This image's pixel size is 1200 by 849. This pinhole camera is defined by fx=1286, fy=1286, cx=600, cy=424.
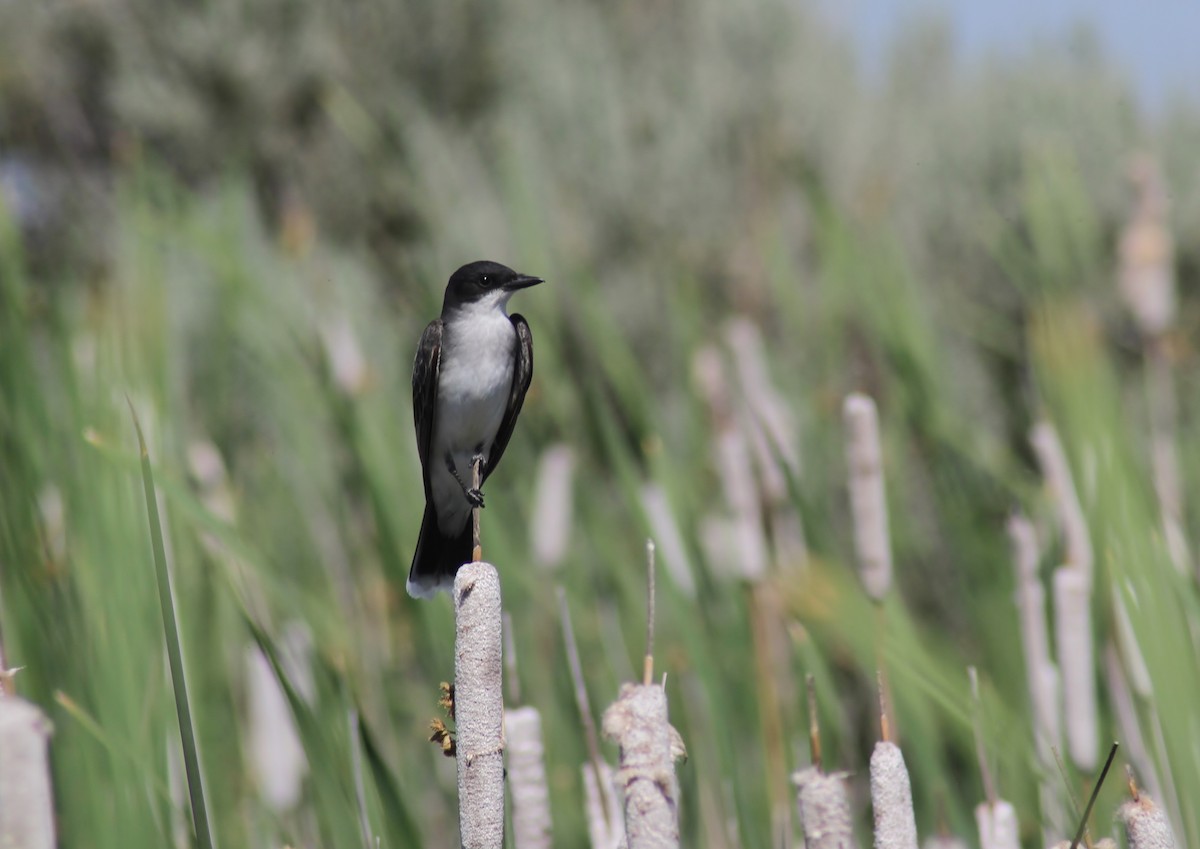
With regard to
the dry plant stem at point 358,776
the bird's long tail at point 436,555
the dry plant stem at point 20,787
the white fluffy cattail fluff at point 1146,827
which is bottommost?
the white fluffy cattail fluff at point 1146,827

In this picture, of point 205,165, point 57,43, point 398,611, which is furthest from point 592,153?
point 398,611

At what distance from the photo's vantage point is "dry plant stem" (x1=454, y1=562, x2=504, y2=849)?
3.23 feet

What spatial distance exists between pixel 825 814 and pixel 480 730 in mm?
316

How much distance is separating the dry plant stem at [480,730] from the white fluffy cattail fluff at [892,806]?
33 cm

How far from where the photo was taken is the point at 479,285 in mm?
1933

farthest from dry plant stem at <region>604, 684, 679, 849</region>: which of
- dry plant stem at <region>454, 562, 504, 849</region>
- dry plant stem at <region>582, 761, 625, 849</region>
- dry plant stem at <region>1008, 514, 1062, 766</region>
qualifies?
dry plant stem at <region>1008, 514, 1062, 766</region>

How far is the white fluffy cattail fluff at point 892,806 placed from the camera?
1074mm

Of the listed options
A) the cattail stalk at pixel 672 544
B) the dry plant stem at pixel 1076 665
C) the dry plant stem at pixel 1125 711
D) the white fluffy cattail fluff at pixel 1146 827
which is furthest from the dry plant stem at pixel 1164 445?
the white fluffy cattail fluff at pixel 1146 827

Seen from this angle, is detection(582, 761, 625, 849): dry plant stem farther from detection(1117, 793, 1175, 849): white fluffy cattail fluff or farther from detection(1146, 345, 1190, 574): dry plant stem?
detection(1146, 345, 1190, 574): dry plant stem

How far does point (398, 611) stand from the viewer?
2902 millimetres

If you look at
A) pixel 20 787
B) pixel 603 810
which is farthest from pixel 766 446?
pixel 20 787

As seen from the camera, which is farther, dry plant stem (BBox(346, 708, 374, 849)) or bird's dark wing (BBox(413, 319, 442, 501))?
bird's dark wing (BBox(413, 319, 442, 501))

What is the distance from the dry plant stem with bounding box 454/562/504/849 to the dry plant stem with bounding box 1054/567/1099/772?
92cm

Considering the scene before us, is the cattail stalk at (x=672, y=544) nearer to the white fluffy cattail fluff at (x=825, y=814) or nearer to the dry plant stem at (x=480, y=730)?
the white fluffy cattail fluff at (x=825, y=814)
